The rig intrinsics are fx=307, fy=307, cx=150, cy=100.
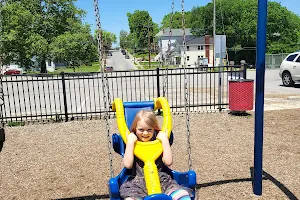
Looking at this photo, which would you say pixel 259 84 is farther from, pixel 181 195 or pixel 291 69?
pixel 291 69

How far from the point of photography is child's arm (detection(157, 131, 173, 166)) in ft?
9.20

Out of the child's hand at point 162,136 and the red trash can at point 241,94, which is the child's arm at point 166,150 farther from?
the red trash can at point 241,94

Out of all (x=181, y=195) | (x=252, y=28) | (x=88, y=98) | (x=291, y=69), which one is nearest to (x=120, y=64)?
(x=252, y=28)

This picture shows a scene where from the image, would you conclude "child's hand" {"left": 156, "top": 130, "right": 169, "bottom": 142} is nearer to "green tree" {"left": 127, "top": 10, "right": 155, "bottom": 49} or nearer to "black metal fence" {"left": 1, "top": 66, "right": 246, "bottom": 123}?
"black metal fence" {"left": 1, "top": 66, "right": 246, "bottom": 123}

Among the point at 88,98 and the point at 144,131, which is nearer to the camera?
the point at 144,131

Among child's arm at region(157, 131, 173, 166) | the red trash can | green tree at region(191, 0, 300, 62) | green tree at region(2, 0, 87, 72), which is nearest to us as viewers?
child's arm at region(157, 131, 173, 166)

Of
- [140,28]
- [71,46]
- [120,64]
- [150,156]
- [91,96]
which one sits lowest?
[91,96]

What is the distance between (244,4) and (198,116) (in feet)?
165

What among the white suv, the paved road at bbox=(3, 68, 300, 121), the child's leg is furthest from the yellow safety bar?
the white suv

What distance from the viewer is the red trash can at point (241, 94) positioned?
25.0 ft

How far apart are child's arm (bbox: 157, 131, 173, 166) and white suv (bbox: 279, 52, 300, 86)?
1241 centimetres

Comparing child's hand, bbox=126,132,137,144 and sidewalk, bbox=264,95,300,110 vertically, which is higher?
child's hand, bbox=126,132,137,144

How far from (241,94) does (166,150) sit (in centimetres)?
533

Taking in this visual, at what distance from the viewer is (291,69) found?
546 inches
